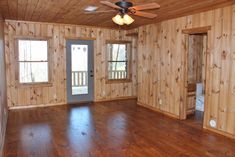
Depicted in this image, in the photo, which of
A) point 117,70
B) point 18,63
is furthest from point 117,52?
point 18,63

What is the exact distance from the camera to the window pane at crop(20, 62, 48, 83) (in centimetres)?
634

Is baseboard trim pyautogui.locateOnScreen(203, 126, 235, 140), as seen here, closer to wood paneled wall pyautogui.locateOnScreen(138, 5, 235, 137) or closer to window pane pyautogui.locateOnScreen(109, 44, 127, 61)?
wood paneled wall pyautogui.locateOnScreen(138, 5, 235, 137)

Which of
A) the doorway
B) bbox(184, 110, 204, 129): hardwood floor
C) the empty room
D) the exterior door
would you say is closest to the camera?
the empty room

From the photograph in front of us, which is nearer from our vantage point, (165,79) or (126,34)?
(165,79)

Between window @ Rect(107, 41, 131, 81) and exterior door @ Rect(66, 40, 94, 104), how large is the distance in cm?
73

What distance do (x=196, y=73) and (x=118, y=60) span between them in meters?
2.84

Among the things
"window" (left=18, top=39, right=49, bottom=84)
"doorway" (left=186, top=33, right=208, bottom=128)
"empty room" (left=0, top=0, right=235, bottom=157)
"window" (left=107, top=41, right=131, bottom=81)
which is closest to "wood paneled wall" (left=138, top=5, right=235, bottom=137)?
"empty room" (left=0, top=0, right=235, bottom=157)

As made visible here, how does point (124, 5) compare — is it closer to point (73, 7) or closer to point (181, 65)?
point (73, 7)

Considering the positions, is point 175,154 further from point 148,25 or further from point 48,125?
point 148,25

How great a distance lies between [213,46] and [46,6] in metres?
3.62

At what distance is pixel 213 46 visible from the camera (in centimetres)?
445

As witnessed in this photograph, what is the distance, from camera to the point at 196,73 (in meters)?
6.34

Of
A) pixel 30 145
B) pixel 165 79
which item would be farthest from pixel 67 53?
pixel 30 145

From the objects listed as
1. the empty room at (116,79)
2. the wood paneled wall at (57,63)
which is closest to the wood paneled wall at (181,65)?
the empty room at (116,79)
